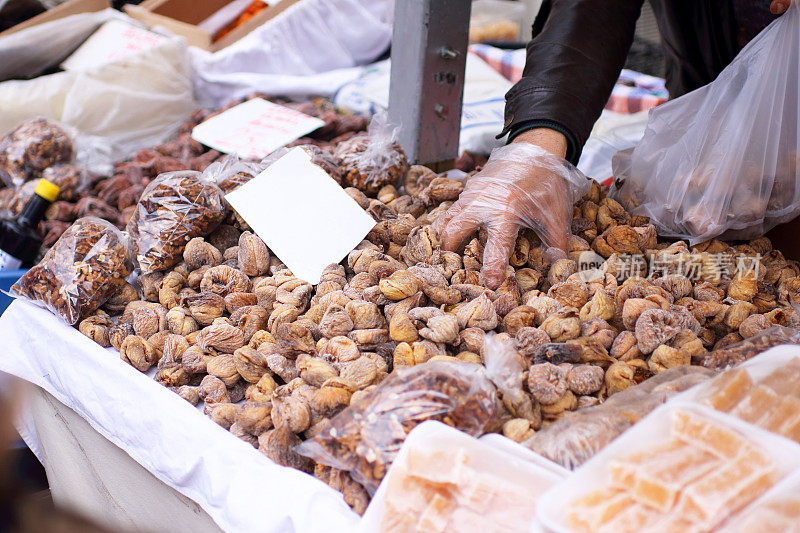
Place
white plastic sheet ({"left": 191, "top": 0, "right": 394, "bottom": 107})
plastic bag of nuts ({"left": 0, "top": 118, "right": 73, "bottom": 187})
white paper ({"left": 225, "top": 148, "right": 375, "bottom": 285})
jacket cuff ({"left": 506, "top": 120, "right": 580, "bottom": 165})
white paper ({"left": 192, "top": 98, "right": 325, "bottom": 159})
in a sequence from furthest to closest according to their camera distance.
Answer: white plastic sheet ({"left": 191, "top": 0, "right": 394, "bottom": 107})
plastic bag of nuts ({"left": 0, "top": 118, "right": 73, "bottom": 187})
white paper ({"left": 192, "top": 98, "right": 325, "bottom": 159})
jacket cuff ({"left": 506, "top": 120, "right": 580, "bottom": 165})
white paper ({"left": 225, "top": 148, "right": 375, "bottom": 285})

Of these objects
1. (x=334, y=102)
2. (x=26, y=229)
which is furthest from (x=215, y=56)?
(x=26, y=229)

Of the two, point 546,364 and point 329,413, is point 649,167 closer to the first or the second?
point 546,364

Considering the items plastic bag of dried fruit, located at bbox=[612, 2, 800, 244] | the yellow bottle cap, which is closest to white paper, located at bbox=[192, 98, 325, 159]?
the yellow bottle cap

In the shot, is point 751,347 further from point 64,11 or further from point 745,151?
point 64,11

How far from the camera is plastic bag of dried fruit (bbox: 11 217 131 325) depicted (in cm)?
141

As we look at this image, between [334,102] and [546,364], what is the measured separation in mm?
2571

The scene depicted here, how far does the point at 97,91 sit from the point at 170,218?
5.50 ft

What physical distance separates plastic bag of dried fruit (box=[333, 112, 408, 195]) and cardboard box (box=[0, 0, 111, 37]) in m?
2.58

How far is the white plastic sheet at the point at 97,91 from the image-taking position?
2.73 meters

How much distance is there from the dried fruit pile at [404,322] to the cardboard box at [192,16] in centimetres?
227

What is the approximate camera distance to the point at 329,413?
41.5 inches

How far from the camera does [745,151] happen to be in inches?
59.2

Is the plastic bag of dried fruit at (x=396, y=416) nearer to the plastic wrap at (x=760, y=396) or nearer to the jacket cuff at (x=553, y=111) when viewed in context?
the plastic wrap at (x=760, y=396)

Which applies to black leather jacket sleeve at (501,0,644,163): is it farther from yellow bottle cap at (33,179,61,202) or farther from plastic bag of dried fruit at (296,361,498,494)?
yellow bottle cap at (33,179,61,202)
